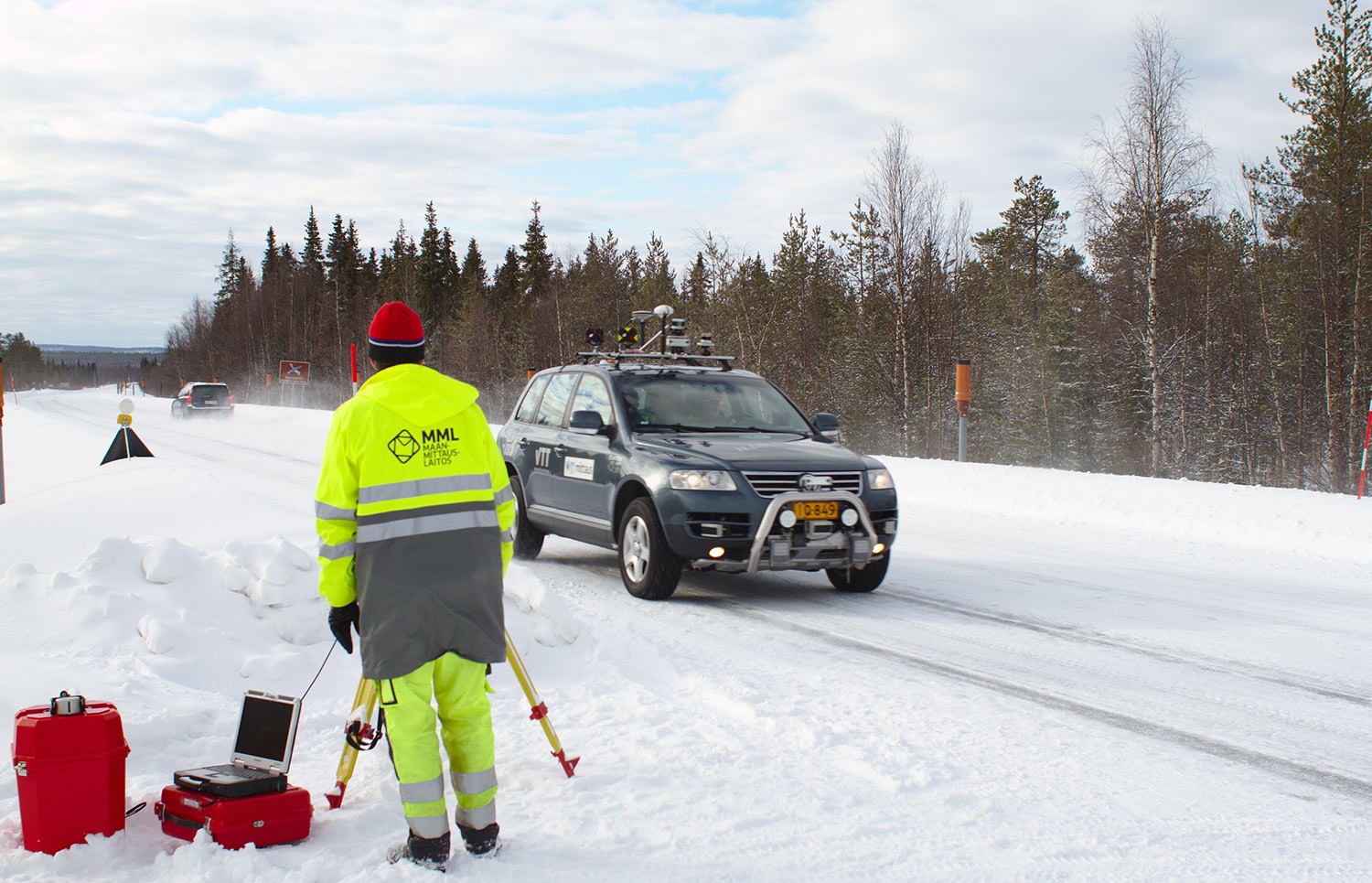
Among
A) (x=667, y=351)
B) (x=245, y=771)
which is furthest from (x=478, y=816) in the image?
(x=667, y=351)

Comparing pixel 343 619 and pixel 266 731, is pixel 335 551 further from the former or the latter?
pixel 266 731

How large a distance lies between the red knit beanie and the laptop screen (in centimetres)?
124

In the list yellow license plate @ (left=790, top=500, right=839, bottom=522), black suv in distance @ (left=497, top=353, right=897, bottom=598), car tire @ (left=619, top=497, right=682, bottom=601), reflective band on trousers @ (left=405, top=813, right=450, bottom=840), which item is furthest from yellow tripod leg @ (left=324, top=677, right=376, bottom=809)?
yellow license plate @ (left=790, top=500, right=839, bottom=522)

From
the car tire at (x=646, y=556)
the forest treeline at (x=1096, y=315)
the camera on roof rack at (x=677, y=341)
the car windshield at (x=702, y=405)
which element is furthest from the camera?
the forest treeline at (x=1096, y=315)

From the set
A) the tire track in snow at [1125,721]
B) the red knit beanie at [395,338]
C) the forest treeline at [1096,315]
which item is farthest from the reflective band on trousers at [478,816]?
the forest treeline at [1096,315]

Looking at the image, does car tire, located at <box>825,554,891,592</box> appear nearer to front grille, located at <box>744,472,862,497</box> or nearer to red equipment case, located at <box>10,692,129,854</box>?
front grille, located at <box>744,472,862,497</box>

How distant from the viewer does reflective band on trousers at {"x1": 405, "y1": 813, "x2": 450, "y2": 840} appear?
3375 mm

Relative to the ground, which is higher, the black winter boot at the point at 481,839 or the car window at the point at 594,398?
the car window at the point at 594,398

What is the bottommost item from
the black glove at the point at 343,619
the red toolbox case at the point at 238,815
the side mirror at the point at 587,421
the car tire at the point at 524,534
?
the red toolbox case at the point at 238,815

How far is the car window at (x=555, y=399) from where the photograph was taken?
32.0ft

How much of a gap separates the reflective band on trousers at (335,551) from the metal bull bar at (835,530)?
4.35m

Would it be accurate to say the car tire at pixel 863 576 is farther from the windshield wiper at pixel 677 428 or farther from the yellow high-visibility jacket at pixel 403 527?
the yellow high-visibility jacket at pixel 403 527

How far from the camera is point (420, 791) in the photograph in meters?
3.36

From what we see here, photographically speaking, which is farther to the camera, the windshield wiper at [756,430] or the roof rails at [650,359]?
the roof rails at [650,359]
